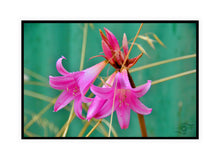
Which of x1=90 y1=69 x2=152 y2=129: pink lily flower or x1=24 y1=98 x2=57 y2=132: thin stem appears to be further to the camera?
x1=24 y1=98 x2=57 y2=132: thin stem

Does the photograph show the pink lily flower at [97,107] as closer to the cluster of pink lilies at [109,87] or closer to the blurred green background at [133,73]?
the cluster of pink lilies at [109,87]

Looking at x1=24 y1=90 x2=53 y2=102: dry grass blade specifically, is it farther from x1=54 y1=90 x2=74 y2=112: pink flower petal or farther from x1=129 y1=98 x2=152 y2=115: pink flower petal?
x1=129 y1=98 x2=152 y2=115: pink flower petal

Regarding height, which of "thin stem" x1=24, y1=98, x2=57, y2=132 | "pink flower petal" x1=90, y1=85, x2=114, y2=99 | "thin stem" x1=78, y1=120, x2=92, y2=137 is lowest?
"thin stem" x1=78, y1=120, x2=92, y2=137

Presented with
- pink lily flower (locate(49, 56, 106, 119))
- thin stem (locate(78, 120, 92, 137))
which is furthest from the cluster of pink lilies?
thin stem (locate(78, 120, 92, 137))

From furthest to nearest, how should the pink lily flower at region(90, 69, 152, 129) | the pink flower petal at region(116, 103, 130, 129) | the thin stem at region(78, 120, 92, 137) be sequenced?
the thin stem at region(78, 120, 92, 137)
the pink flower petal at region(116, 103, 130, 129)
the pink lily flower at region(90, 69, 152, 129)

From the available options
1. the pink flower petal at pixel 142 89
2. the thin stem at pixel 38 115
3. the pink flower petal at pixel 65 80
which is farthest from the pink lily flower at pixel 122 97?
the thin stem at pixel 38 115

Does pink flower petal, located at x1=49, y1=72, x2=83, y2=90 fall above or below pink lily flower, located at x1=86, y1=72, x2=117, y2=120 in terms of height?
above

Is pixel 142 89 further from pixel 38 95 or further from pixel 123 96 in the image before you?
pixel 38 95

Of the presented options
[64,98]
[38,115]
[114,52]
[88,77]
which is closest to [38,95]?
[38,115]
